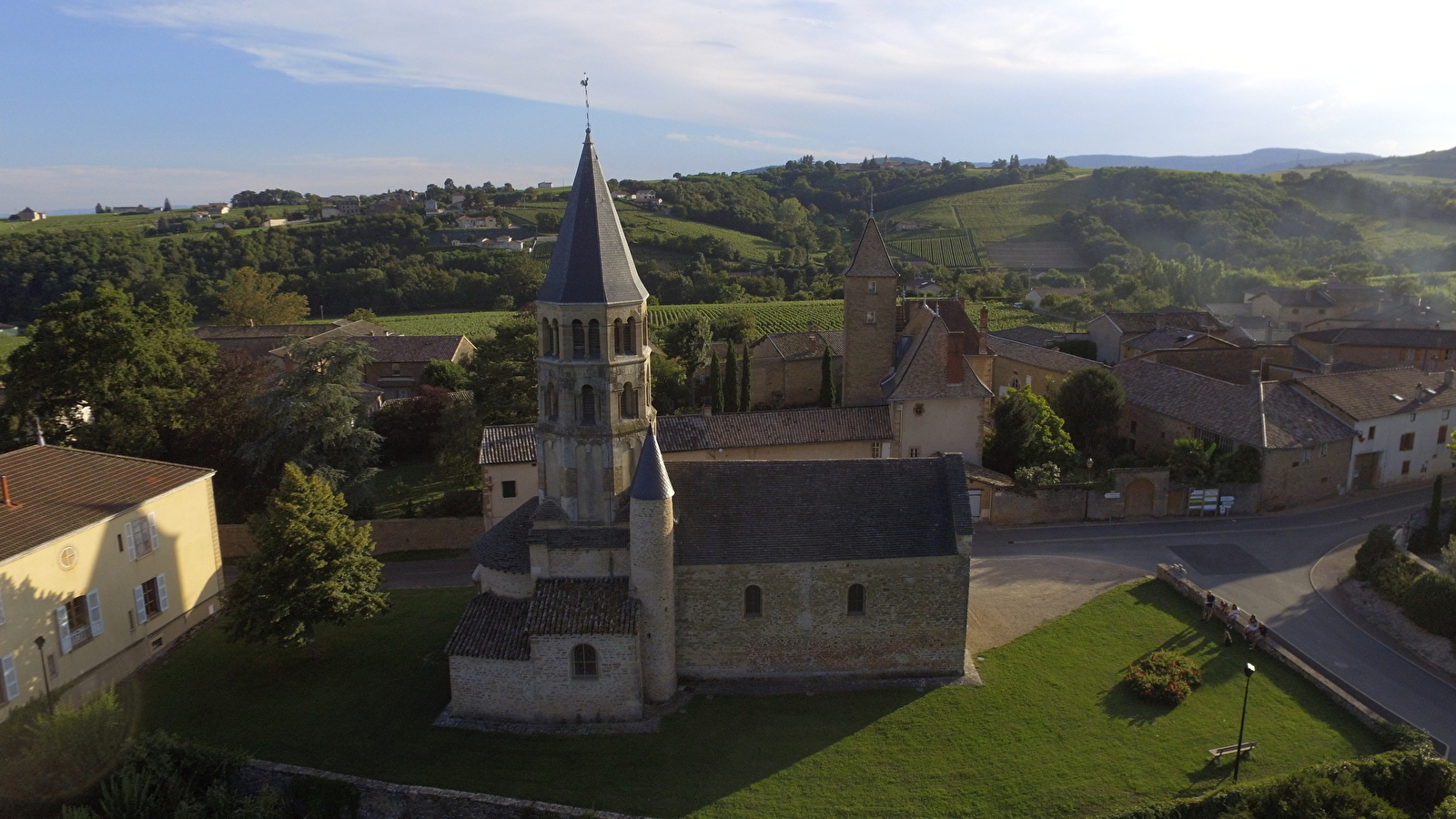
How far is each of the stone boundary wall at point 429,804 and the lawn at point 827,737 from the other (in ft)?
1.65

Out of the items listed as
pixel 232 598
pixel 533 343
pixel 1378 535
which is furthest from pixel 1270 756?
pixel 533 343

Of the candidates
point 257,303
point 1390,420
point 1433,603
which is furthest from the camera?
point 257,303

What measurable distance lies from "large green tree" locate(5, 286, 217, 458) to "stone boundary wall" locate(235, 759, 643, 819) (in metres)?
26.7

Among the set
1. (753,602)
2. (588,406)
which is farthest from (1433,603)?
(588,406)

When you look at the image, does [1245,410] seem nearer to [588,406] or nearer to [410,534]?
[588,406]

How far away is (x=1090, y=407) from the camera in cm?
5116

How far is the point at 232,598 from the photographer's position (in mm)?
28047

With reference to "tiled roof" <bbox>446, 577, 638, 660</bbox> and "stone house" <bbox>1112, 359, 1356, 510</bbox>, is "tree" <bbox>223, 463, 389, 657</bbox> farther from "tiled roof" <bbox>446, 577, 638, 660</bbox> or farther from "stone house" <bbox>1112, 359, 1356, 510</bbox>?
"stone house" <bbox>1112, 359, 1356, 510</bbox>

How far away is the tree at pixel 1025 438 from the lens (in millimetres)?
46500

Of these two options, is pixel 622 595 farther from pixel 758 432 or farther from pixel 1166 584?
pixel 1166 584

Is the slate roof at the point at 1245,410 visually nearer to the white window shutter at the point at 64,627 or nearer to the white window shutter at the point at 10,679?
the white window shutter at the point at 64,627

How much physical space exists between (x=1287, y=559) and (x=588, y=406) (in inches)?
1296

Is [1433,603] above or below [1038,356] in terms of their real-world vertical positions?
below

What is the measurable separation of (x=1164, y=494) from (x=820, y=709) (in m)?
26.5
